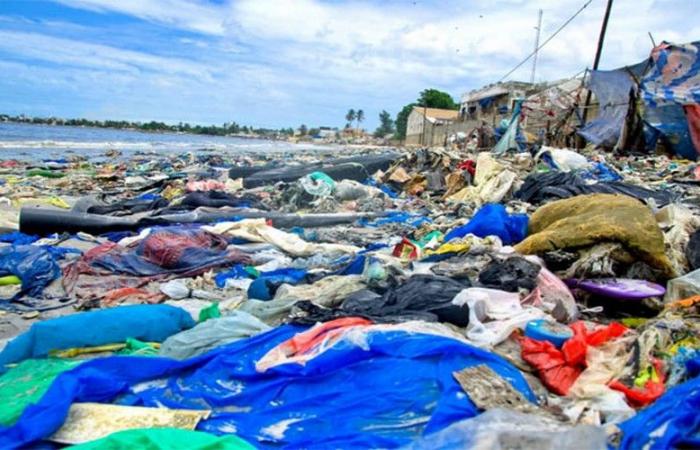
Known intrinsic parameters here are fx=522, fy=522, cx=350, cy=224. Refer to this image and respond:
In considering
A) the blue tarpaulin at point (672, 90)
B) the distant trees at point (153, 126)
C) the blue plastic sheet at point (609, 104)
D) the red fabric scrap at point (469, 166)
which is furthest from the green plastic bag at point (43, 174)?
the distant trees at point (153, 126)

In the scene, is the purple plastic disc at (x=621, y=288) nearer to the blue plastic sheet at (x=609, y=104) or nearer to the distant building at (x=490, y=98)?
the blue plastic sheet at (x=609, y=104)

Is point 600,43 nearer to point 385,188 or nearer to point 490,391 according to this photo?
point 385,188

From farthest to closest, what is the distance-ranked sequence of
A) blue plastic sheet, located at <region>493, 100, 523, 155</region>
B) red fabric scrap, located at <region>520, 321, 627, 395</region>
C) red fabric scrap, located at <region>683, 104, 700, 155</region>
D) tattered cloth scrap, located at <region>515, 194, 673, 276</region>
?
blue plastic sheet, located at <region>493, 100, 523, 155</region>, red fabric scrap, located at <region>683, 104, 700, 155</region>, tattered cloth scrap, located at <region>515, 194, 673, 276</region>, red fabric scrap, located at <region>520, 321, 627, 395</region>

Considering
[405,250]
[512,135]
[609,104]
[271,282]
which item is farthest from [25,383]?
[512,135]

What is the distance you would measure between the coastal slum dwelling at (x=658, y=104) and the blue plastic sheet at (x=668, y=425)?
11.5m

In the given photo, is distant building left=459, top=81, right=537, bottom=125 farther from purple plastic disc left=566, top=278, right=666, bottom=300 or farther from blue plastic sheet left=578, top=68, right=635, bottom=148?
purple plastic disc left=566, top=278, right=666, bottom=300

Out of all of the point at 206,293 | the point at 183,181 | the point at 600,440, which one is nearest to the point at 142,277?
the point at 206,293

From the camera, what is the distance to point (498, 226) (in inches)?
233

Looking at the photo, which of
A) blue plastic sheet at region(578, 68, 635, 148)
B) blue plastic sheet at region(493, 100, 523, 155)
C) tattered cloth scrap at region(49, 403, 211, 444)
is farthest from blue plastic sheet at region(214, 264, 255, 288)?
blue plastic sheet at region(578, 68, 635, 148)

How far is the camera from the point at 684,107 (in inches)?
455

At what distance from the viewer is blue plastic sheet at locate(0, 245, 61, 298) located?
4891mm

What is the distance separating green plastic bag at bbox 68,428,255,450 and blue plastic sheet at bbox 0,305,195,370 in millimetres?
1382

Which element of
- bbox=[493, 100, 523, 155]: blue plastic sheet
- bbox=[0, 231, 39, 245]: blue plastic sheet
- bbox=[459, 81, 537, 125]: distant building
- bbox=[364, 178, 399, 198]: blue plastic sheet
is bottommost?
bbox=[0, 231, 39, 245]: blue plastic sheet

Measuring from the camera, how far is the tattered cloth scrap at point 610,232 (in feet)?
14.5
